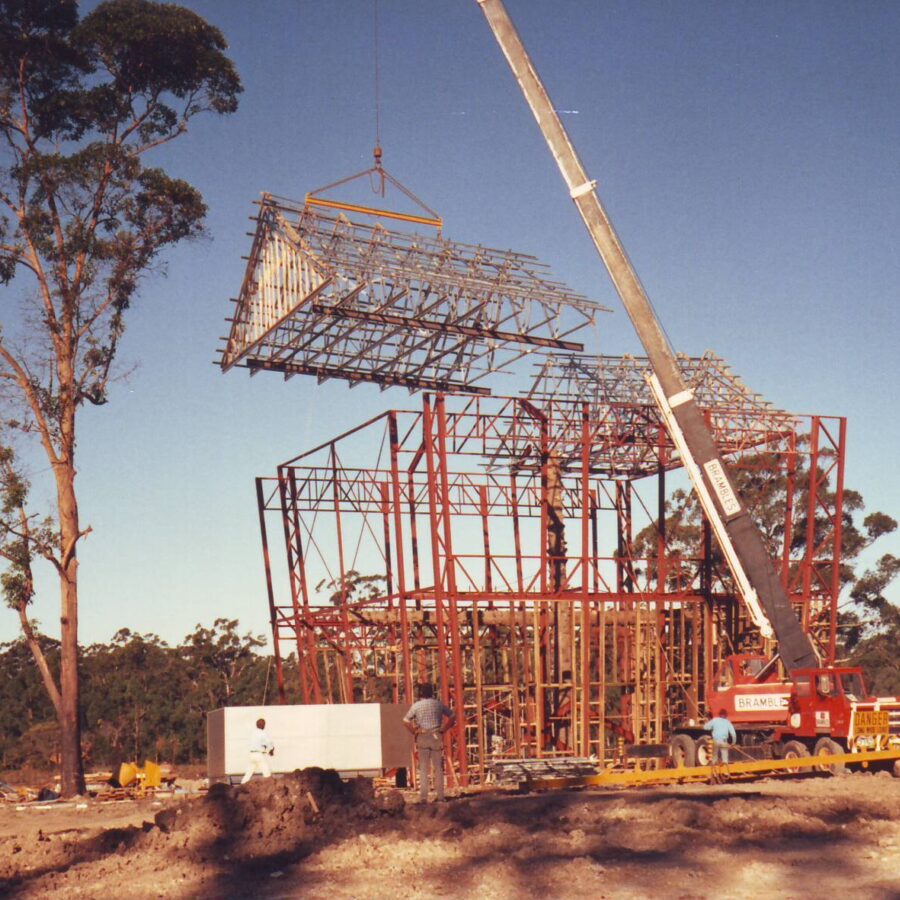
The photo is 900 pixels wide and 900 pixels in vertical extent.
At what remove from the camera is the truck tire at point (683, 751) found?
2594cm

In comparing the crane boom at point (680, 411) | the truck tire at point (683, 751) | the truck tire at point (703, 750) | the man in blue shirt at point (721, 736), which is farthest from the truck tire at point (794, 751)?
the truck tire at point (683, 751)

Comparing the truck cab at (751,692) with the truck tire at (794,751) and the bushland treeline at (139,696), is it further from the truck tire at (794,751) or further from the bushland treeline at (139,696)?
the bushland treeline at (139,696)

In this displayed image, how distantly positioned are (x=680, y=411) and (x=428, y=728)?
427 inches

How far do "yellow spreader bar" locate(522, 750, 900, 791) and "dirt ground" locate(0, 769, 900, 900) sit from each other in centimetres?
398

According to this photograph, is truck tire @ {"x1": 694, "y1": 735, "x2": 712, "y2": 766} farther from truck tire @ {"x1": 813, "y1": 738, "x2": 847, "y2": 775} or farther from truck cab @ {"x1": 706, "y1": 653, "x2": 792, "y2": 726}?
truck tire @ {"x1": 813, "y1": 738, "x2": 847, "y2": 775}

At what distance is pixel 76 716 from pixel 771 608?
1490cm

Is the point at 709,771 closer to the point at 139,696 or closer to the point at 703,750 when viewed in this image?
the point at 703,750

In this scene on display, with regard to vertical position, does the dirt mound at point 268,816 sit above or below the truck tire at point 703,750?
above

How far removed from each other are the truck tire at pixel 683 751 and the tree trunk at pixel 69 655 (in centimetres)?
1256

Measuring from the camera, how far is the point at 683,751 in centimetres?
2619

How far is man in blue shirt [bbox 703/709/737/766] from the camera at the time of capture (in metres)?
23.9

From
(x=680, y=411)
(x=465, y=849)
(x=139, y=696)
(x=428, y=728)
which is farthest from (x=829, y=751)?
(x=139, y=696)

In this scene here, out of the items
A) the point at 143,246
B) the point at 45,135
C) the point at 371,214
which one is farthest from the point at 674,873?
the point at 45,135

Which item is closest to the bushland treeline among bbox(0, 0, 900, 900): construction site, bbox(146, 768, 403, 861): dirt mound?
bbox(0, 0, 900, 900): construction site
